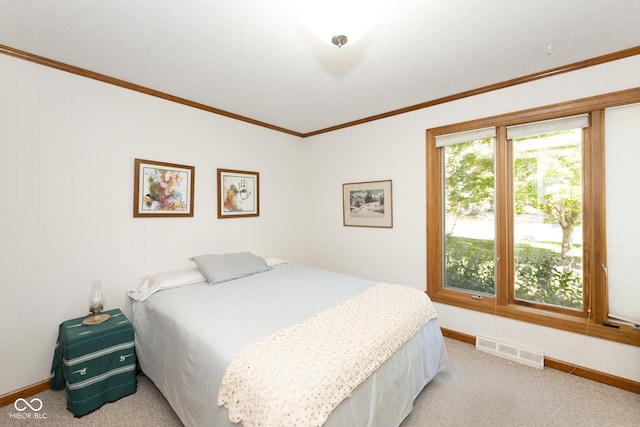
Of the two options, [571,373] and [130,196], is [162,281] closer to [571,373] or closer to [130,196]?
[130,196]

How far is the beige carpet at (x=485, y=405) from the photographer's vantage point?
1.80 m

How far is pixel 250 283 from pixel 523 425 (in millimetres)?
2282

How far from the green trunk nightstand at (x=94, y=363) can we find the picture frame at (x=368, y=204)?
270cm

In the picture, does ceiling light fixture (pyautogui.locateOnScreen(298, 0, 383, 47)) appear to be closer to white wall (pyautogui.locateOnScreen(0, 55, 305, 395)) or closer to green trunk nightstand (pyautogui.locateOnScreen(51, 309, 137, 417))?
white wall (pyautogui.locateOnScreen(0, 55, 305, 395))

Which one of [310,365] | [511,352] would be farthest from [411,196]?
[310,365]

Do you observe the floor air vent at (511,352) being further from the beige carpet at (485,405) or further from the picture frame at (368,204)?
the picture frame at (368,204)

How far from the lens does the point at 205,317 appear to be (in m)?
1.79

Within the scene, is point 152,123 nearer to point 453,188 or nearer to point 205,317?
point 205,317

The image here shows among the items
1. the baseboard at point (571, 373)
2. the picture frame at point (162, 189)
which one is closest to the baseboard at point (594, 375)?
the baseboard at point (571, 373)

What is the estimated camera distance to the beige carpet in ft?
5.90

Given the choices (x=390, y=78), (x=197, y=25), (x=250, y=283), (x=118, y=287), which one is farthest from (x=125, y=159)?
(x=390, y=78)

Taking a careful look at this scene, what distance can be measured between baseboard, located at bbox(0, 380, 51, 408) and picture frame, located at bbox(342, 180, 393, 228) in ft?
10.8

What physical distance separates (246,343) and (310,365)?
0.40 meters

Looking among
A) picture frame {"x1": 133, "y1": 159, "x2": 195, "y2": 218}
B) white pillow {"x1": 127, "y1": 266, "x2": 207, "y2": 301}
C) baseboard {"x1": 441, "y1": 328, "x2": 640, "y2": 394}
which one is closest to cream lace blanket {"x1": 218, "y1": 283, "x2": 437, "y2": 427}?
white pillow {"x1": 127, "y1": 266, "x2": 207, "y2": 301}
